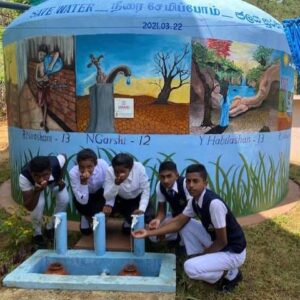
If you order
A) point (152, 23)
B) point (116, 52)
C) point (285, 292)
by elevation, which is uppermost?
point (152, 23)

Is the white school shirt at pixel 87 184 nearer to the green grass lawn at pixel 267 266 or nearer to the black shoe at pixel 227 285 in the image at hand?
the green grass lawn at pixel 267 266

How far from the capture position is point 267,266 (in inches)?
170

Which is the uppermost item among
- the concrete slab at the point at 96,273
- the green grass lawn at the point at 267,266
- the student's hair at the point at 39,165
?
the student's hair at the point at 39,165

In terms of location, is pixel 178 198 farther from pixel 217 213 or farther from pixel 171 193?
pixel 217 213

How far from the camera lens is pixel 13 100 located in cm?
642

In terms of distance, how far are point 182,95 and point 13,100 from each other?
2.69 meters

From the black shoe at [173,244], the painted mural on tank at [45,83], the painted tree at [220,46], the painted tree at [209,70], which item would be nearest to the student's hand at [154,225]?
the black shoe at [173,244]

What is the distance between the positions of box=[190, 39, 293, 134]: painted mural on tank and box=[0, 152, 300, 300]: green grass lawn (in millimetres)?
1400

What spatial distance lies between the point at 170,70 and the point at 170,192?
182 centimetres

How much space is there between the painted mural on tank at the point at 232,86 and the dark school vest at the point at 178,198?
1432 mm

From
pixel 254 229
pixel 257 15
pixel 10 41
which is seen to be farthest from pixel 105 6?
pixel 254 229

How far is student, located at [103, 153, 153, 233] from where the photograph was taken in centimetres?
424

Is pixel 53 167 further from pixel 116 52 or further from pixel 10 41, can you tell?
pixel 10 41

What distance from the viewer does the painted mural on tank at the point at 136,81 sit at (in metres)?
5.34
